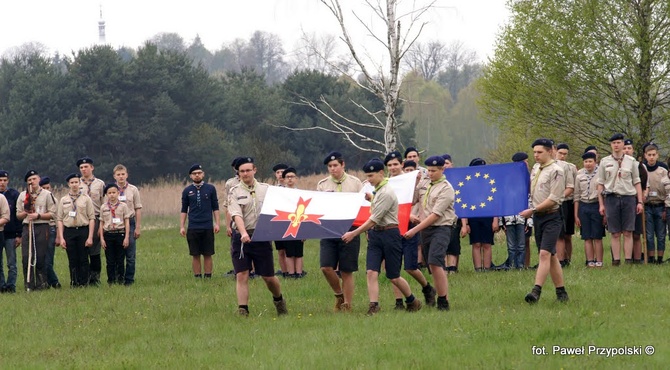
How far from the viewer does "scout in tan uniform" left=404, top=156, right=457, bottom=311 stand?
44.1 feet

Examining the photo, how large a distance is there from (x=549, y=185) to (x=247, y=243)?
13.4 feet

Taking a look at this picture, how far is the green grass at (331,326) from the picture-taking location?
1065 cm

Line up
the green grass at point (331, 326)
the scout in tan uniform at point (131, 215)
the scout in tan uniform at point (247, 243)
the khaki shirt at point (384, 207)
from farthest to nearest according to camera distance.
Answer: the scout in tan uniform at point (131, 215) → the scout in tan uniform at point (247, 243) → the khaki shirt at point (384, 207) → the green grass at point (331, 326)

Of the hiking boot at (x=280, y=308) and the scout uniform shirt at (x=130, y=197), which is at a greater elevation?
the scout uniform shirt at (x=130, y=197)

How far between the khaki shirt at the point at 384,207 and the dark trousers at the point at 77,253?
7.42 m

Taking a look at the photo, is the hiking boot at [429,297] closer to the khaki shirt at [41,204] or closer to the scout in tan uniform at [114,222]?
the scout in tan uniform at [114,222]

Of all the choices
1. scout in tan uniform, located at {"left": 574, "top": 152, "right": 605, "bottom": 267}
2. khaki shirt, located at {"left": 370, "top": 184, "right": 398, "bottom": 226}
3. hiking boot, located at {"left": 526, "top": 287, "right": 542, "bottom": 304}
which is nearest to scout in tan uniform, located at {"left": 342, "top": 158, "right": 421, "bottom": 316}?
khaki shirt, located at {"left": 370, "top": 184, "right": 398, "bottom": 226}

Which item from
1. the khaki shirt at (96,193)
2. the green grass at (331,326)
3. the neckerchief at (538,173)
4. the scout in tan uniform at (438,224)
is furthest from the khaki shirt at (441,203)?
the khaki shirt at (96,193)

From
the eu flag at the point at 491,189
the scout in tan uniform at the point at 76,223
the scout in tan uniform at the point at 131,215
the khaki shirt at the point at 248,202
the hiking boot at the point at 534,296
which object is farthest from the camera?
the scout in tan uniform at the point at 131,215

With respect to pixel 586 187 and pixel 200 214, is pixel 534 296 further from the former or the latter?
pixel 200 214

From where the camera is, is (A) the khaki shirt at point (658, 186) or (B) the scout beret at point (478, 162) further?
(B) the scout beret at point (478, 162)

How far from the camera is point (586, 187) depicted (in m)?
18.7

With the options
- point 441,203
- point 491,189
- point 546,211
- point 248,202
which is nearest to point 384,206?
point 441,203

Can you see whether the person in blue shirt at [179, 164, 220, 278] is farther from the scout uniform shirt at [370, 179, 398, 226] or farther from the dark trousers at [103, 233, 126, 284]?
the scout uniform shirt at [370, 179, 398, 226]
